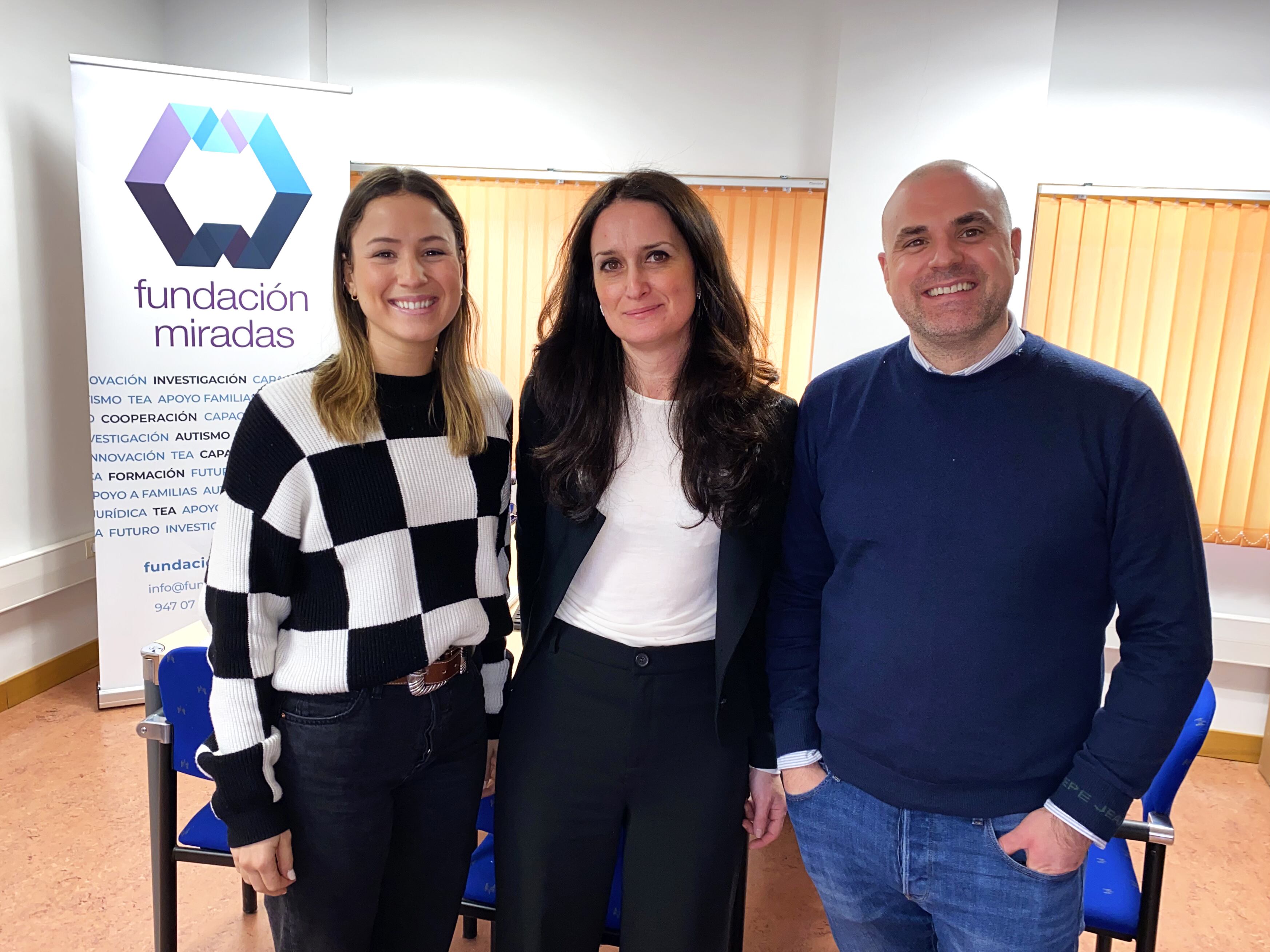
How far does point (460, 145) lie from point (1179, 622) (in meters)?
3.64

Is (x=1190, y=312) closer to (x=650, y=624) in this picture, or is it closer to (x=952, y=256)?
(x=952, y=256)

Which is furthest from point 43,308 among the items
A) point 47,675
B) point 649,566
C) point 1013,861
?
point 1013,861

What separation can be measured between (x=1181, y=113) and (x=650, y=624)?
3399 mm

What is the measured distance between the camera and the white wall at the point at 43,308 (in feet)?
10.5

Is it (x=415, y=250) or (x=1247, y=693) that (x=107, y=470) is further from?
(x=1247, y=693)

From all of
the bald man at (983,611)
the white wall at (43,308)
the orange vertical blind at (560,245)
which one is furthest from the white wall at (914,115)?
the white wall at (43,308)

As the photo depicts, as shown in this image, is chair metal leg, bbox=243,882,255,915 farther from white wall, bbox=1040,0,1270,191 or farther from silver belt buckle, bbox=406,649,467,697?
white wall, bbox=1040,0,1270,191

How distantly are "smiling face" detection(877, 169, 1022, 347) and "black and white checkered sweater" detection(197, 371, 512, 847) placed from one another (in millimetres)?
745

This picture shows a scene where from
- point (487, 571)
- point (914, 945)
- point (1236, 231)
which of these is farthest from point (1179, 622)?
point (1236, 231)

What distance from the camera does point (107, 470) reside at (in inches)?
126

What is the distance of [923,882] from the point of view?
1.18 metres

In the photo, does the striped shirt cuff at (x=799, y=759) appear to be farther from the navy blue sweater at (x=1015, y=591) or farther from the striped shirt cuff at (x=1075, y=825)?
the striped shirt cuff at (x=1075, y=825)

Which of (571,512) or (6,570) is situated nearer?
(571,512)

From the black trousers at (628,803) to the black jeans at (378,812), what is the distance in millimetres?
106
